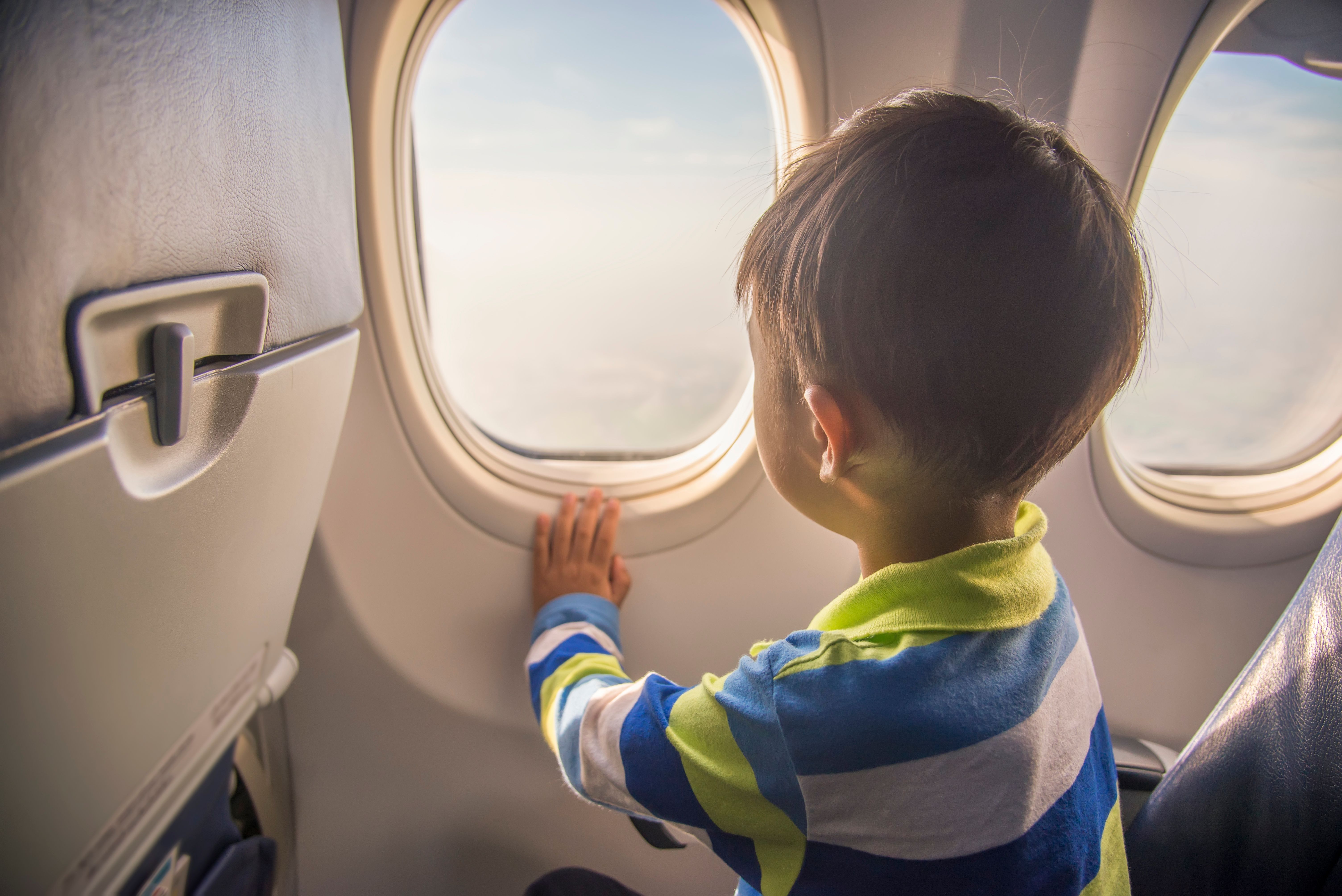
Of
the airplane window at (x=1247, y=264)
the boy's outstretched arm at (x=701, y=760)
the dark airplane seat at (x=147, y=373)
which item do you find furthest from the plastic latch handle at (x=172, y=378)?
the airplane window at (x=1247, y=264)

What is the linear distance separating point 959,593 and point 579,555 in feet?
2.30

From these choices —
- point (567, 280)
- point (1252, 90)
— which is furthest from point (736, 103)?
point (1252, 90)

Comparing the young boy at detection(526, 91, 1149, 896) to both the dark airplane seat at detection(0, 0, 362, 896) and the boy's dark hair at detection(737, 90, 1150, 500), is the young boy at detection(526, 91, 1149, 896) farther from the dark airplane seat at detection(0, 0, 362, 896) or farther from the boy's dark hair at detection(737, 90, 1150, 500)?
the dark airplane seat at detection(0, 0, 362, 896)

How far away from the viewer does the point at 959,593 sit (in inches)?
23.7

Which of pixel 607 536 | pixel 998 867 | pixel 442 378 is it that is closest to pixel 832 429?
pixel 998 867

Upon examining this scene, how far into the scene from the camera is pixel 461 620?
4.01 feet

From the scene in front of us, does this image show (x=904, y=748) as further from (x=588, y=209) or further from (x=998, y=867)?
(x=588, y=209)

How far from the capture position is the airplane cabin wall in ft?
3.78

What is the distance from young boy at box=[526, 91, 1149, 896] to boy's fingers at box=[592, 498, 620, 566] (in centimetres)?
49

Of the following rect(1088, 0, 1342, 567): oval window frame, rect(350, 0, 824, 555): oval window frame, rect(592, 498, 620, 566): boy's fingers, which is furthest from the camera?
rect(1088, 0, 1342, 567): oval window frame

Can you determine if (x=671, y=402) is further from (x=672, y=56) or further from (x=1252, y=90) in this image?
(x=1252, y=90)

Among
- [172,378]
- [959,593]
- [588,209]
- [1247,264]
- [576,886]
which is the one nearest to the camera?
[172,378]

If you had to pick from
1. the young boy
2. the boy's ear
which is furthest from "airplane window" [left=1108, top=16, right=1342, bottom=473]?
the boy's ear

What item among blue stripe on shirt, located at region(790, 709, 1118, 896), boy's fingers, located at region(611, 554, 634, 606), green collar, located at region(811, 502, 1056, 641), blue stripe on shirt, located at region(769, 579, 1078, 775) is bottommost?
boy's fingers, located at region(611, 554, 634, 606)
